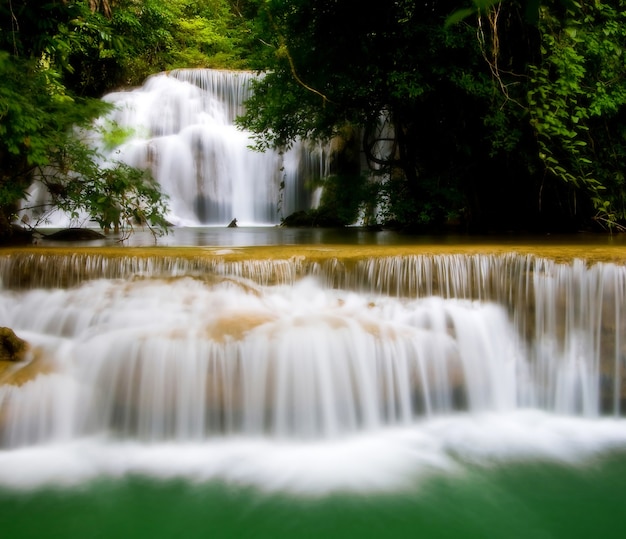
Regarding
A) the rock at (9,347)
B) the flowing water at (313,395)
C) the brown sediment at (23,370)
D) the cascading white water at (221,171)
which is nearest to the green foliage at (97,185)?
the flowing water at (313,395)

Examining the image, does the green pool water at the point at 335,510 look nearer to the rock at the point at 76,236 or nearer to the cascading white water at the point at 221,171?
the rock at the point at 76,236

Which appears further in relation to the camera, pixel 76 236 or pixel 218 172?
pixel 218 172

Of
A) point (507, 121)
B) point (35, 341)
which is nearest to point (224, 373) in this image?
point (35, 341)

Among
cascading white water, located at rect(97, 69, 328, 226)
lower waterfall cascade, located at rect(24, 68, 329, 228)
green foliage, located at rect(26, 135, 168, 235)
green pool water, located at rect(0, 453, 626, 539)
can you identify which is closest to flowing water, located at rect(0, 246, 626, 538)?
green pool water, located at rect(0, 453, 626, 539)

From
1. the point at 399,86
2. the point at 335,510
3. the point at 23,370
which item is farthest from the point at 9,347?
the point at 399,86

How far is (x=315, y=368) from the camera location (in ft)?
15.2

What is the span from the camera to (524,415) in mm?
4930

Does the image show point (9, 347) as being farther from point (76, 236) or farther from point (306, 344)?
point (76, 236)

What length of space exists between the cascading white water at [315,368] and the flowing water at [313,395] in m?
0.02

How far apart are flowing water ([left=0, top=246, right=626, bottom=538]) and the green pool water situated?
0.5 inches

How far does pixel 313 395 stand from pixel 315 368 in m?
0.22

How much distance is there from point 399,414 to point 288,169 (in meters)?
11.6

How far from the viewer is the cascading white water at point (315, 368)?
4.19 m

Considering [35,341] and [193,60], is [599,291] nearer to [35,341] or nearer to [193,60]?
[35,341]
